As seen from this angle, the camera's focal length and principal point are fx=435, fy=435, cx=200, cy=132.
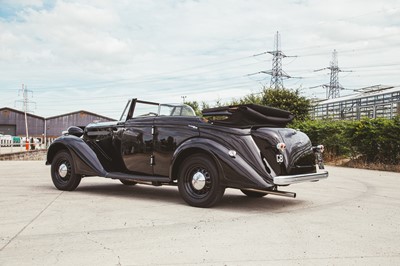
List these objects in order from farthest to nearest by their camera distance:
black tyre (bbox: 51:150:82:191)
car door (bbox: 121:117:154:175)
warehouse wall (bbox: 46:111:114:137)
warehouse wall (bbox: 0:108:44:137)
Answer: warehouse wall (bbox: 46:111:114:137) → warehouse wall (bbox: 0:108:44:137) → black tyre (bbox: 51:150:82:191) → car door (bbox: 121:117:154:175)

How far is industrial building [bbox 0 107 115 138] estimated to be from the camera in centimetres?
7062

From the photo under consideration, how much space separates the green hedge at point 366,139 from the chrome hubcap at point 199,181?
8.66 m

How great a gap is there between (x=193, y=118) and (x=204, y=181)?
3.25 feet

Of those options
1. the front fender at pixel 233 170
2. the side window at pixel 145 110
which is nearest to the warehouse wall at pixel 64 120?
the side window at pixel 145 110

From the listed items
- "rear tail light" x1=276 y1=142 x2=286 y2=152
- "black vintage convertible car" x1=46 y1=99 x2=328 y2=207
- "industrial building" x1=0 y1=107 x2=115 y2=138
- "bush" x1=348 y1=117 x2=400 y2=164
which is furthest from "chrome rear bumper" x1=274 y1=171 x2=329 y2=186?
"industrial building" x1=0 y1=107 x2=115 y2=138

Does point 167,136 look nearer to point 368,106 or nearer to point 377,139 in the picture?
point 377,139

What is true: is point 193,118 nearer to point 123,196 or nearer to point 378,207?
point 123,196

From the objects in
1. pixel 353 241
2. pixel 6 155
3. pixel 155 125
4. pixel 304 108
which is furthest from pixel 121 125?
pixel 6 155

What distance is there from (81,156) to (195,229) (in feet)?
11.5

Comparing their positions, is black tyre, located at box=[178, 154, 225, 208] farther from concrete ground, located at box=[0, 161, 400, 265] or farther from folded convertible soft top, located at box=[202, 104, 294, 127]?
folded convertible soft top, located at box=[202, 104, 294, 127]

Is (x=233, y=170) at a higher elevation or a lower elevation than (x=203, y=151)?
lower

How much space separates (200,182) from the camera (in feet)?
19.6

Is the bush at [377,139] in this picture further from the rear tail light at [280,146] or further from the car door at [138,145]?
the car door at [138,145]

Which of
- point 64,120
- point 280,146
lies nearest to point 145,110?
point 280,146
